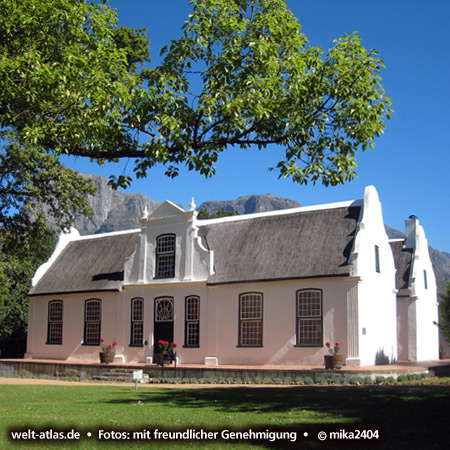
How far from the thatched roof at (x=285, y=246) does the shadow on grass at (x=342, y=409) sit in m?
8.93

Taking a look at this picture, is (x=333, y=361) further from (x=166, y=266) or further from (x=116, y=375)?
(x=166, y=266)

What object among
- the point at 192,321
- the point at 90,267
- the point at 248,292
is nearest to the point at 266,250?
the point at 248,292

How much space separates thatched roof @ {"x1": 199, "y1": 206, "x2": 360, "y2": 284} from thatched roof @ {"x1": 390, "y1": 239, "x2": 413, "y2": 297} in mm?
8130

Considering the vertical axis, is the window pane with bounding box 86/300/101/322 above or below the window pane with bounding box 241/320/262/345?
above

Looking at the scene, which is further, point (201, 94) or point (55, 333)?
point (55, 333)

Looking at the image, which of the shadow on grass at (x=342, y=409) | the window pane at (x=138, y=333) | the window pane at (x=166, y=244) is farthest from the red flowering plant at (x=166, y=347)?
the shadow on grass at (x=342, y=409)

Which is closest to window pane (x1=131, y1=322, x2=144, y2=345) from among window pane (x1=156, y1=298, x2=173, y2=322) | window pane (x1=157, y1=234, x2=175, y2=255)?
window pane (x1=156, y1=298, x2=173, y2=322)

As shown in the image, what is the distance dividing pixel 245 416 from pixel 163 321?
18.4 meters

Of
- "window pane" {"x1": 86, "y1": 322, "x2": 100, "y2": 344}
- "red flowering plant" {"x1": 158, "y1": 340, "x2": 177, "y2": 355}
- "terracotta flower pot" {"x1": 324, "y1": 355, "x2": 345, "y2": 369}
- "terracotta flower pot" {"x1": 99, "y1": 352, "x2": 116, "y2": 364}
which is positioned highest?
"window pane" {"x1": 86, "y1": 322, "x2": 100, "y2": 344}

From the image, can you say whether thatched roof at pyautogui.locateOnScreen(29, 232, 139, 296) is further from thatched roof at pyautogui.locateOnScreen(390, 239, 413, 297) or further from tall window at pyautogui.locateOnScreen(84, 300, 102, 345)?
thatched roof at pyautogui.locateOnScreen(390, 239, 413, 297)

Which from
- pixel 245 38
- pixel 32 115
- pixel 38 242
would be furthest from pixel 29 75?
pixel 38 242

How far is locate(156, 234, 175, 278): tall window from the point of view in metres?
31.0

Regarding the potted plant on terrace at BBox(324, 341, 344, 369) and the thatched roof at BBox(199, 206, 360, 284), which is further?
the thatched roof at BBox(199, 206, 360, 284)

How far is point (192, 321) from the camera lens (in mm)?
29656
